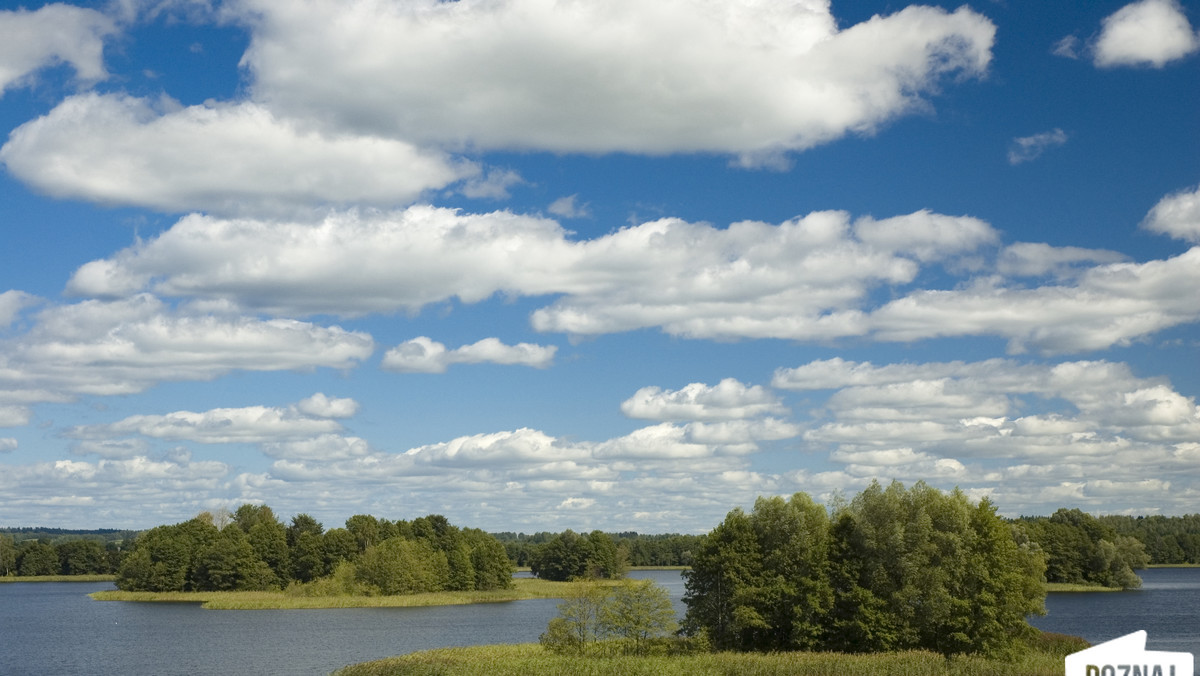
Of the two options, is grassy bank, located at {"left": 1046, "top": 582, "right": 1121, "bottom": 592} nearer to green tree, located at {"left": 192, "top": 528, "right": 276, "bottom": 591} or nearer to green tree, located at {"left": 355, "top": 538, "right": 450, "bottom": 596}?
green tree, located at {"left": 355, "top": 538, "right": 450, "bottom": 596}

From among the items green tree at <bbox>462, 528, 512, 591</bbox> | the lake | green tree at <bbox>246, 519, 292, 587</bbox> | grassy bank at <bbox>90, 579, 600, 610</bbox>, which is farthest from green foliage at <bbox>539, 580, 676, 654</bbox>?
green tree at <bbox>246, 519, 292, 587</bbox>

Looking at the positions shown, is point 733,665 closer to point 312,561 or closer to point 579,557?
point 312,561

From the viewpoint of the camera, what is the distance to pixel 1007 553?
6744cm

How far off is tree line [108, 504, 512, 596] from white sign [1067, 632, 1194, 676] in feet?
362

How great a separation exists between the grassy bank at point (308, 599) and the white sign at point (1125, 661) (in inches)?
3133

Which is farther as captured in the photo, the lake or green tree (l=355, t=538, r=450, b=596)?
green tree (l=355, t=538, r=450, b=596)

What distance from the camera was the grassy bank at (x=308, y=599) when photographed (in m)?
135

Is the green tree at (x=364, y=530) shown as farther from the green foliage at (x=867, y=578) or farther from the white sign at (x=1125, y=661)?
the white sign at (x=1125, y=661)

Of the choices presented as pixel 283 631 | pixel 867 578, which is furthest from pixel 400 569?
pixel 867 578

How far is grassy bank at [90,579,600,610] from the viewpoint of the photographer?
443 feet

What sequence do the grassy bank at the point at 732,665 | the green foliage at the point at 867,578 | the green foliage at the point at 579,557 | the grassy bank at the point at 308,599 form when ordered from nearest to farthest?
the grassy bank at the point at 732,665 < the green foliage at the point at 867,578 < the grassy bank at the point at 308,599 < the green foliage at the point at 579,557

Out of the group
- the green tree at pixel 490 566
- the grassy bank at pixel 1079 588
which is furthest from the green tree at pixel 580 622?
the grassy bank at pixel 1079 588

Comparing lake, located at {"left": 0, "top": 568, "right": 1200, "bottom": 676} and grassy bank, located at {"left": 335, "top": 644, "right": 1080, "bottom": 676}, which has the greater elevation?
grassy bank, located at {"left": 335, "top": 644, "right": 1080, "bottom": 676}

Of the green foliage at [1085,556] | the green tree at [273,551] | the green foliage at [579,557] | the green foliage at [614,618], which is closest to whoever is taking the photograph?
the green foliage at [614,618]
